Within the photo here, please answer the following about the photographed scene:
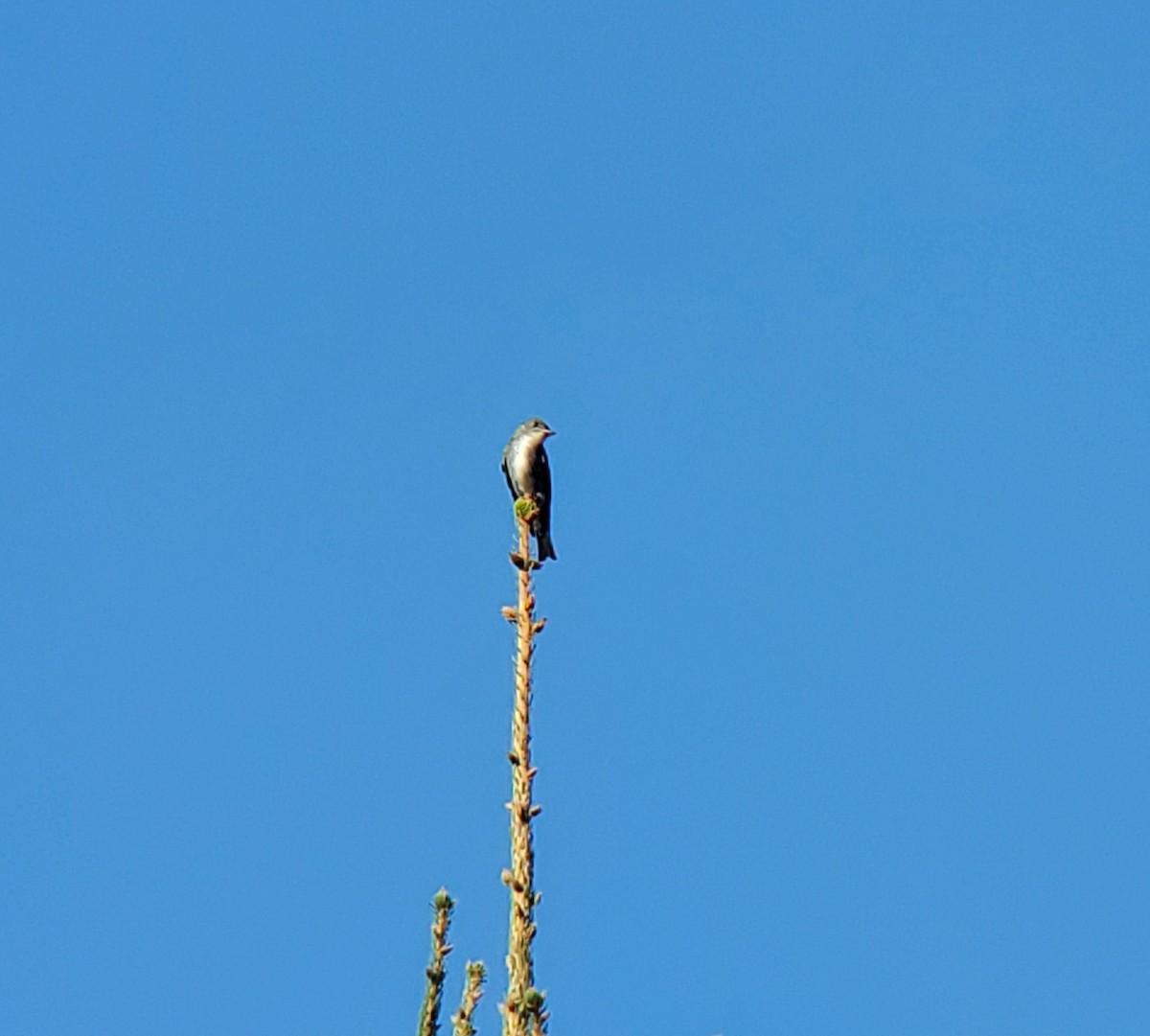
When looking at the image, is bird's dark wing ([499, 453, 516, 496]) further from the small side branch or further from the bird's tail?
the small side branch

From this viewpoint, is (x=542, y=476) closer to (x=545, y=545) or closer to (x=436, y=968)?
(x=545, y=545)

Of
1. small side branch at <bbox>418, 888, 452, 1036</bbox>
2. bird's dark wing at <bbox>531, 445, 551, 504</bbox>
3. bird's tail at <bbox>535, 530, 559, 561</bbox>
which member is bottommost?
small side branch at <bbox>418, 888, 452, 1036</bbox>

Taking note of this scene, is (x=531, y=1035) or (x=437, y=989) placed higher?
(x=437, y=989)

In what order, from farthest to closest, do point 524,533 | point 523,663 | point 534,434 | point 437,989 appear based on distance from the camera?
point 534,434
point 524,533
point 523,663
point 437,989

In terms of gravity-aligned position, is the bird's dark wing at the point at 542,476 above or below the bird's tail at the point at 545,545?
above

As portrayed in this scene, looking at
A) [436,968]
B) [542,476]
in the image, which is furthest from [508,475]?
[436,968]

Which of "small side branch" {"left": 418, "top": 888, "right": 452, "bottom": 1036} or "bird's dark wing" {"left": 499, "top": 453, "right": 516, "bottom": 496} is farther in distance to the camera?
"bird's dark wing" {"left": 499, "top": 453, "right": 516, "bottom": 496}

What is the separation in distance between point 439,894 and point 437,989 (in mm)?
209

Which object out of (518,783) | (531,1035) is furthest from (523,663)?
(531,1035)

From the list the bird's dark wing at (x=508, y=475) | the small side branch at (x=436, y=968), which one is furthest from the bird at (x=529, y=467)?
the small side branch at (x=436, y=968)

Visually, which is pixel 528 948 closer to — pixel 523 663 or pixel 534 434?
pixel 523 663

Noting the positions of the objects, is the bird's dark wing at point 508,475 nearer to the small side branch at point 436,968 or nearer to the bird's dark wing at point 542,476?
the bird's dark wing at point 542,476

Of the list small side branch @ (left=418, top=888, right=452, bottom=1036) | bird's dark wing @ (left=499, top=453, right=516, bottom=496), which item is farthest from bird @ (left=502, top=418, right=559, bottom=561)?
small side branch @ (left=418, top=888, right=452, bottom=1036)

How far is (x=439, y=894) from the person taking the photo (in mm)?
3861
